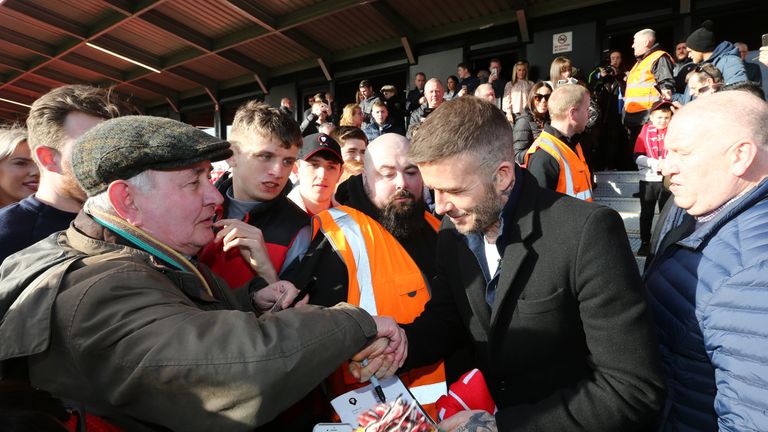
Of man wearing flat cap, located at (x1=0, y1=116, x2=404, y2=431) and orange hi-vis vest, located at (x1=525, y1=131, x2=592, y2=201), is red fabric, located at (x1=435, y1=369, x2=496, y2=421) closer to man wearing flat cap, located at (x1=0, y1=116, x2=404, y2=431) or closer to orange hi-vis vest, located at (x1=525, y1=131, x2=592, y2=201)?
man wearing flat cap, located at (x1=0, y1=116, x2=404, y2=431)

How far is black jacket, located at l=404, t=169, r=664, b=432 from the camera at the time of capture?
135 cm

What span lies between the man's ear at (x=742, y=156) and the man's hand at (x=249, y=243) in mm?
1969

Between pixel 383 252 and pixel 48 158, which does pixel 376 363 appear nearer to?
pixel 383 252

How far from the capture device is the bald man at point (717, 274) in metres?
1.22

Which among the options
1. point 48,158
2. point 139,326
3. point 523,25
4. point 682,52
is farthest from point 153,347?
point 523,25

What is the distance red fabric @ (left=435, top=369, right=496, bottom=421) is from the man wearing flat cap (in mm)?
544

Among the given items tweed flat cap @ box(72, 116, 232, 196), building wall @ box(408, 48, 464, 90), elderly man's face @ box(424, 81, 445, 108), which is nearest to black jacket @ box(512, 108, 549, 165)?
elderly man's face @ box(424, 81, 445, 108)

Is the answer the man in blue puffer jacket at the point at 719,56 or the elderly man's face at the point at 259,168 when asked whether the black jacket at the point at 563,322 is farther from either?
the man in blue puffer jacket at the point at 719,56

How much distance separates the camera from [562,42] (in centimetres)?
1066

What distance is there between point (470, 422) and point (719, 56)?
21.0 ft

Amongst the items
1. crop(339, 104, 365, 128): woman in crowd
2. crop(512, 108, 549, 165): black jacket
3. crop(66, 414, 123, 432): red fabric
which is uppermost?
crop(339, 104, 365, 128): woman in crowd

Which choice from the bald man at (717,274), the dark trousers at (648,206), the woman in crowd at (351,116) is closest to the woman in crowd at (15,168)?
the bald man at (717,274)

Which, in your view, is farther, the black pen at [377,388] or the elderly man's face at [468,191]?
the elderly man's face at [468,191]

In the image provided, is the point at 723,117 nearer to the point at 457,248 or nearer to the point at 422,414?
the point at 457,248
